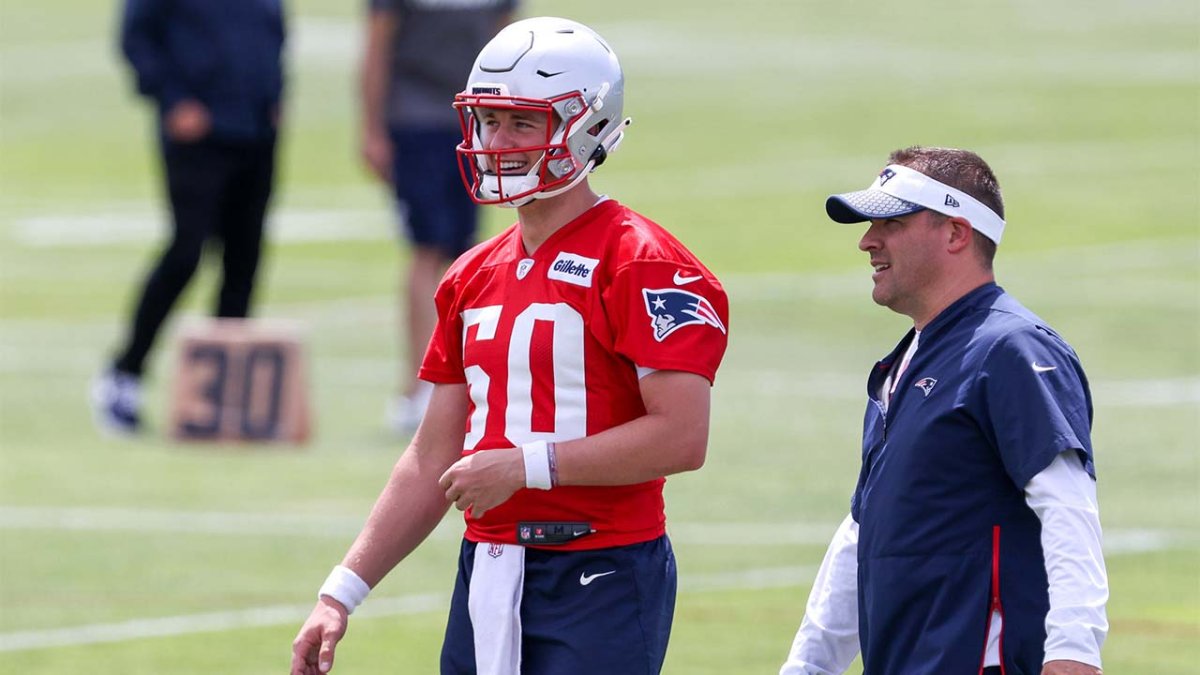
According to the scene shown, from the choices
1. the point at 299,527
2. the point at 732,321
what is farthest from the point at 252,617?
the point at 732,321

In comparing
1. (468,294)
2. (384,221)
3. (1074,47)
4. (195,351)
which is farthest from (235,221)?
(1074,47)

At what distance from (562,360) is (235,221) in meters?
7.98

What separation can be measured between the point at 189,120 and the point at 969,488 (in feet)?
26.5

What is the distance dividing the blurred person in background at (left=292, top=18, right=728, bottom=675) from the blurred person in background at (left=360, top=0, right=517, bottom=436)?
682cm

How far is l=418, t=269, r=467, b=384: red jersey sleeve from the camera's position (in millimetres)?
5609

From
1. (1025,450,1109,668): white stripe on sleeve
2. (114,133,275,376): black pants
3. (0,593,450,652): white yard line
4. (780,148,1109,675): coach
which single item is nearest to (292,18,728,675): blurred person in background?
(780,148,1109,675): coach

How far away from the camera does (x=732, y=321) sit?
55.4 feet

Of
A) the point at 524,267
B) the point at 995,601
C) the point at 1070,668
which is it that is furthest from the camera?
the point at 524,267

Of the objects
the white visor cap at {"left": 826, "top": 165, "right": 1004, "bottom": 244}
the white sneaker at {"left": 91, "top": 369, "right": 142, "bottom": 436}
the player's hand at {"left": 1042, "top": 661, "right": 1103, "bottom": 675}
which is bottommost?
the white sneaker at {"left": 91, "top": 369, "right": 142, "bottom": 436}

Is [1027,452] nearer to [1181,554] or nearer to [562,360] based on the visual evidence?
[562,360]

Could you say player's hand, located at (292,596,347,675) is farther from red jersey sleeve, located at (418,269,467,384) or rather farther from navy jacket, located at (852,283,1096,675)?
navy jacket, located at (852,283,1096,675)

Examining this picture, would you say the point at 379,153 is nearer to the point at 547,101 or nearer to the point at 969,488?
the point at 547,101

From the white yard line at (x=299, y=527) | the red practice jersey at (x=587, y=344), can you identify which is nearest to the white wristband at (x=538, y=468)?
the red practice jersey at (x=587, y=344)

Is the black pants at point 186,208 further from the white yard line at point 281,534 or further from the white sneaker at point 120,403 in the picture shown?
the white yard line at point 281,534
